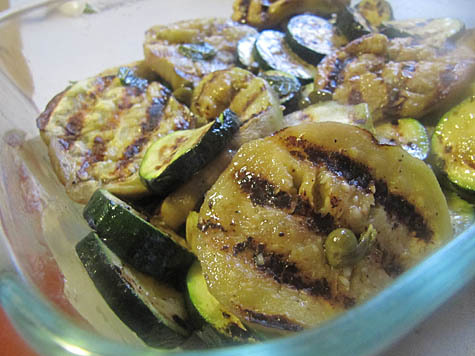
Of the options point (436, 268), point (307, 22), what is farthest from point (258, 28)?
point (436, 268)

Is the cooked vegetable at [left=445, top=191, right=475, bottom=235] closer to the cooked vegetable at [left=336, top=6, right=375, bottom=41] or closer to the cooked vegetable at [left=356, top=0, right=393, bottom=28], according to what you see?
the cooked vegetable at [left=336, top=6, right=375, bottom=41]

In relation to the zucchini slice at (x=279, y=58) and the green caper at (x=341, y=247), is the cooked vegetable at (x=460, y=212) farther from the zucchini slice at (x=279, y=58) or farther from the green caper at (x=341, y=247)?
the zucchini slice at (x=279, y=58)

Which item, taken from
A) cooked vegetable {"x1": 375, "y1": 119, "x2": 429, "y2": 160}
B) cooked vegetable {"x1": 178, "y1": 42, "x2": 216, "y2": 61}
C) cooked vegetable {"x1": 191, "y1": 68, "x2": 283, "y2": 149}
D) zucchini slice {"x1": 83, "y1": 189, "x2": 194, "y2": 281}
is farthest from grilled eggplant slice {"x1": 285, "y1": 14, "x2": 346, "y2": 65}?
zucchini slice {"x1": 83, "y1": 189, "x2": 194, "y2": 281}

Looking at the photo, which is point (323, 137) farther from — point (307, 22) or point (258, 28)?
point (258, 28)

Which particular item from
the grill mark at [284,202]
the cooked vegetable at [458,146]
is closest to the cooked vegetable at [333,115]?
the cooked vegetable at [458,146]

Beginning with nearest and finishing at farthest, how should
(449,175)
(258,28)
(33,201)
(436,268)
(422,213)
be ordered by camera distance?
Answer: (436,268), (422,213), (449,175), (33,201), (258,28)

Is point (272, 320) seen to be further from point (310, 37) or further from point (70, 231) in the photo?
→ point (310, 37)
